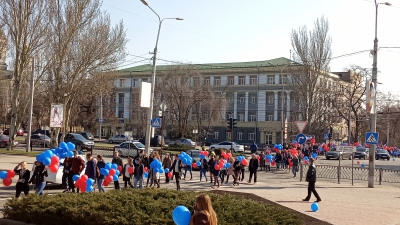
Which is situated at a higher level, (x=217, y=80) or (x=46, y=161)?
(x=217, y=80)

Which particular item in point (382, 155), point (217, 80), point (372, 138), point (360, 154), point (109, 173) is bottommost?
point (382, 155)

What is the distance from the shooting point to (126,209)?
10.0m

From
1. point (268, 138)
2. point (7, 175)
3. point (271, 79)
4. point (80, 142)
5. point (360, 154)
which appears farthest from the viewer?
point (268, 138)

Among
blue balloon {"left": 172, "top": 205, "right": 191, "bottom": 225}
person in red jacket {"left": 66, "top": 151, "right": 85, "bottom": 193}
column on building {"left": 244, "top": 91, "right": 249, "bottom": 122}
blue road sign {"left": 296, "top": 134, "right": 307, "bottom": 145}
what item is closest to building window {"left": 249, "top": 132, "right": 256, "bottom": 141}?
column on building {"left": 244, "top": 91, "right": 249, "bottom": 122}

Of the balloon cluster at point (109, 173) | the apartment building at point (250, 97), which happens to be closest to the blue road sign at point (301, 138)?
the balloon cluster at point (109, 173)

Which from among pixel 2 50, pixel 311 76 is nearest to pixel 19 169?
pixel 2 50

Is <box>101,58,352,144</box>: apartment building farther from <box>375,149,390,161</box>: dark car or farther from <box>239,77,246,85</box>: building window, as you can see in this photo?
<box>375,149,390,161</box>: dark car

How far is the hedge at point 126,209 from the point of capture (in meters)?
9.70

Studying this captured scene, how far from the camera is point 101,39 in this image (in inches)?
1516

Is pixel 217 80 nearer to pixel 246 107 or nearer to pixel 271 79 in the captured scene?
pixel 246 107

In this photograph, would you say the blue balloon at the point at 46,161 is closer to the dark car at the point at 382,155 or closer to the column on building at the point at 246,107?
the dark car at the point at 382,155

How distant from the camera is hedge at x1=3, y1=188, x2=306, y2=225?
9703 mm

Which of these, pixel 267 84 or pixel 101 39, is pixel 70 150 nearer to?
pixel 101 39

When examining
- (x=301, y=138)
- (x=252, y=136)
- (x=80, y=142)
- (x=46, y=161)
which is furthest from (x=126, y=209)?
(x=252, y=136)
